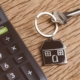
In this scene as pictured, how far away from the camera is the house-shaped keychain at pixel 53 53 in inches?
16.7

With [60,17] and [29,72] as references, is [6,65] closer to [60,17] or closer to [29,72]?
[29,72]

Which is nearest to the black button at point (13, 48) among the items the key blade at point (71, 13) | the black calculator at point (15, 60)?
the black calculator at point (15, 60)

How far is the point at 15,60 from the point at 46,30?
0.29ft

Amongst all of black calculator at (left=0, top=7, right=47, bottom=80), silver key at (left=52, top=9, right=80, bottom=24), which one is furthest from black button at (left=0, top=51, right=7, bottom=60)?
silver key at (left=52, top=9, right=80, bottom=24)

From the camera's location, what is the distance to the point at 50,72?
427mm

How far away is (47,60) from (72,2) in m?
0.14

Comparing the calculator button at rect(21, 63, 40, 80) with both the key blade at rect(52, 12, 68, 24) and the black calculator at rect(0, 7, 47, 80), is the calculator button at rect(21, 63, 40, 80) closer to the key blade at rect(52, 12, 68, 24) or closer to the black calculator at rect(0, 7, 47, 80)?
the black calculator at rect(0, 7, 47, 80)

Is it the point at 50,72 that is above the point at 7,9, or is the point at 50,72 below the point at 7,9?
below

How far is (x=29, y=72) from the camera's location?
40cm

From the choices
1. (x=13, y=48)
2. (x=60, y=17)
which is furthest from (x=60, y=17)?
(x=13, y=48)

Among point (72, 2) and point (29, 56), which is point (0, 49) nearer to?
point (29, 56)

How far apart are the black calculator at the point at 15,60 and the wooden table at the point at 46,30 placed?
0.02m

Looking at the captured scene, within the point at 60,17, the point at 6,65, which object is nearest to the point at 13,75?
the point at 6,65

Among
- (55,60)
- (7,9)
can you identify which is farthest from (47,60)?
(7,9)
